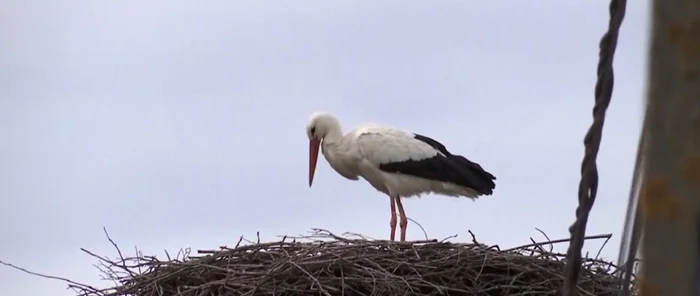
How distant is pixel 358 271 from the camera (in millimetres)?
4688

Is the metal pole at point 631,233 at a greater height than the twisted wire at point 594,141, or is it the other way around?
the twisted wire at point 594,141

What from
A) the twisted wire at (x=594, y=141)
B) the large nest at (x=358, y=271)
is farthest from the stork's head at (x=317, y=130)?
the twisted wire at (x=594, y=141)

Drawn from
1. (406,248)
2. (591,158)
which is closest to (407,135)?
(406,248)

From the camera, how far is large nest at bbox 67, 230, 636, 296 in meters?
4.62

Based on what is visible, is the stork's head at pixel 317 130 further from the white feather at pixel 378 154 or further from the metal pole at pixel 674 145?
the metal pole at pixel 674 145

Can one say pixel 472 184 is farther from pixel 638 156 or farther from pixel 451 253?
pixel 638 156

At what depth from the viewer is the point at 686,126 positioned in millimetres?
463

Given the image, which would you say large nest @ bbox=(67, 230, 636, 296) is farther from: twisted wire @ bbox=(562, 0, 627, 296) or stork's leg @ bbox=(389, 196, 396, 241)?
twisted wire @ bbox=(562, 0, 627, 296)

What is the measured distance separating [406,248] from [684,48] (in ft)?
14.8

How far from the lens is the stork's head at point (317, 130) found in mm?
7008

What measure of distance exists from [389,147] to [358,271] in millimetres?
2154

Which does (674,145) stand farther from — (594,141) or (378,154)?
(378,154)

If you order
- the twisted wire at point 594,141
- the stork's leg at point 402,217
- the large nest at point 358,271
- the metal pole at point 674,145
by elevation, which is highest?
the stork's leg at point 402,217

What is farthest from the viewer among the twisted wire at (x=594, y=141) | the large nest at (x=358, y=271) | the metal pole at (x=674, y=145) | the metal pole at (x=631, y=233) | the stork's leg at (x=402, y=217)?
the stork's leg at (x=402, y=217)
